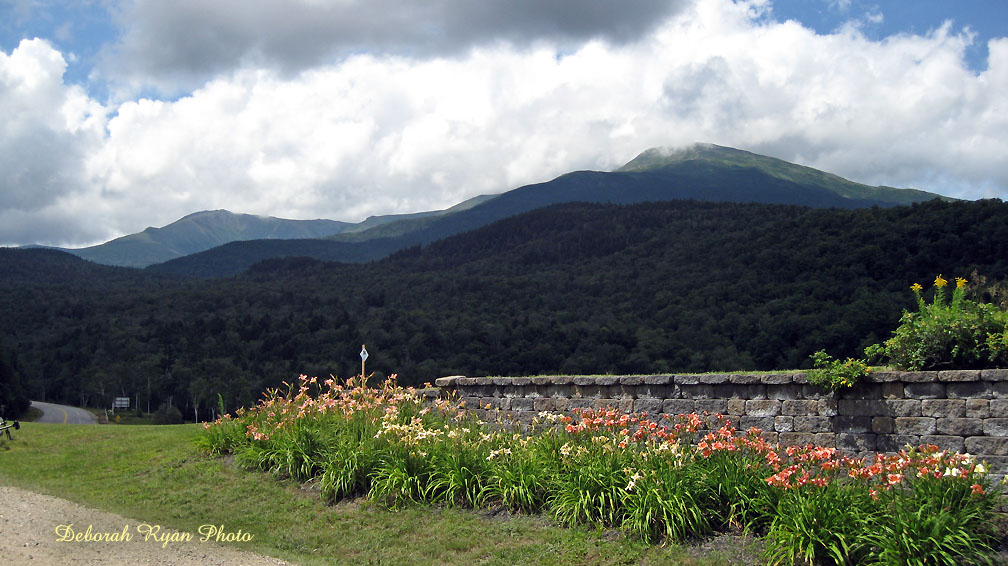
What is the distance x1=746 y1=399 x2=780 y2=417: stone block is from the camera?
873cm

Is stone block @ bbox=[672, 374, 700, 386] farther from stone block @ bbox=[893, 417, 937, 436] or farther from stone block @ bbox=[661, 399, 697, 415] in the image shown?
stone block @ bbox=[893, 417, 937, 436]

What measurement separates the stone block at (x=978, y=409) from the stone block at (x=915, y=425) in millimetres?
353

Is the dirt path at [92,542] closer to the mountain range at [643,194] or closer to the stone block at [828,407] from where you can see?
the stone block at [828,407]

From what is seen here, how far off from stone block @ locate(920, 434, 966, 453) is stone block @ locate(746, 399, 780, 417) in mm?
1613

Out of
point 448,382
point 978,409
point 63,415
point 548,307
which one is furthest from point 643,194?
point 978,409

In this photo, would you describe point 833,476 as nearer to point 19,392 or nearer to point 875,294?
point 875,294

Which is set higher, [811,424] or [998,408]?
[998,408]

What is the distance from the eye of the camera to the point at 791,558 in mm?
5988

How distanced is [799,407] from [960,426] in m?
1.66

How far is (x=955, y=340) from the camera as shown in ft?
25.8

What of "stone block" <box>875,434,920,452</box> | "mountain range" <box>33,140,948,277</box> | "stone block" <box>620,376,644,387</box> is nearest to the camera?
"stone block" <box>875,434,920,452</box>

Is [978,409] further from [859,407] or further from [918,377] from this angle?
[859,407]

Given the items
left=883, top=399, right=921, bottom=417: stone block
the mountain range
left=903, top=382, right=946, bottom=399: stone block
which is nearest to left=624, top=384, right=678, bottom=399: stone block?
left=883, top=399, right=921, bottom=417: stone block

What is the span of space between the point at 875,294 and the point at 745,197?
435 ft
